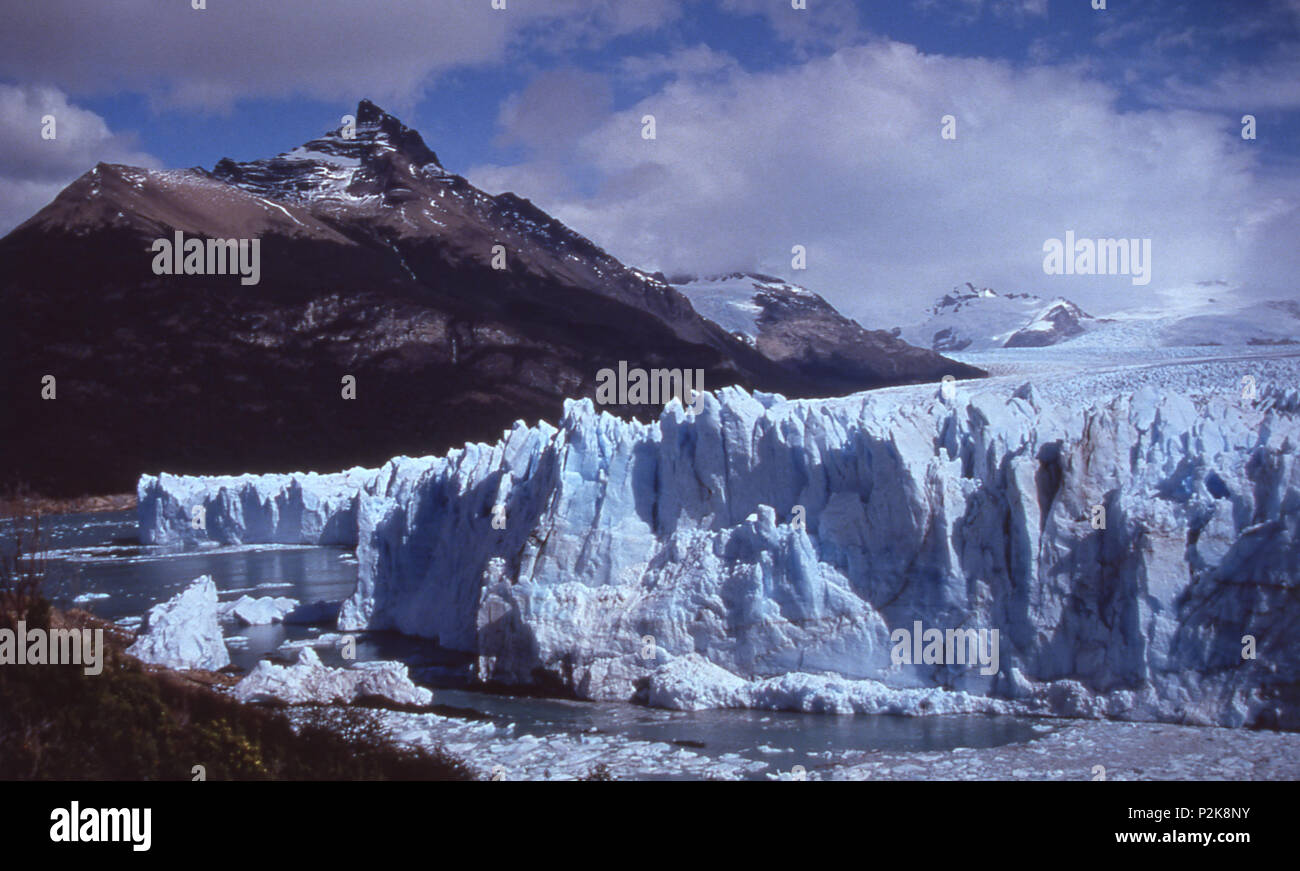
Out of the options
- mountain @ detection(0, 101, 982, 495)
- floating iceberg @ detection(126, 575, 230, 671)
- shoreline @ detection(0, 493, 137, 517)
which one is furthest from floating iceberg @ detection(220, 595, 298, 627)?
mountain @ detection(0, 101, 982, 495)

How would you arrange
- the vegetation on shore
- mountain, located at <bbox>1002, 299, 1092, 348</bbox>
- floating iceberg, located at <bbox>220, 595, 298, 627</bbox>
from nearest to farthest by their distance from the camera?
1. the vegetation on shore
2. floating iceberg, located at <bbox>220, 595, 298, 627</bbox>
3. mountain, located at <bbox>1002, 299, 1092, 348</bbox>

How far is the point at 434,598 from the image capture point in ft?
30.9

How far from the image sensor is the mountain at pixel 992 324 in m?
51.9

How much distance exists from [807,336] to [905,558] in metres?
44.4

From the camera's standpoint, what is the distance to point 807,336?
50.4 metres

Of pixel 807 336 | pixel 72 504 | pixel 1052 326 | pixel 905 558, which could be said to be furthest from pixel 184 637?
pixel 1052 326

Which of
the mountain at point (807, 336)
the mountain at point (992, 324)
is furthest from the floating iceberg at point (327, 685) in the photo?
the mountain at point (992, 324)

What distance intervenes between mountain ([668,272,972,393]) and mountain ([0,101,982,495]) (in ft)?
16.0

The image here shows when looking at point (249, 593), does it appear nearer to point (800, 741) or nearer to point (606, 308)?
point (800, 741)

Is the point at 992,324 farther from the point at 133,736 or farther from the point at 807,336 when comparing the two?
the point at 133,736

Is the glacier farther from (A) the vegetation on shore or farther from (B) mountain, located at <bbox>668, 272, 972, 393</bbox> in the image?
(B) mountain, located at <bbox>668, 272, 972, 393</bbox>

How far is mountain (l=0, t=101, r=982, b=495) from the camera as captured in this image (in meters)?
19.9

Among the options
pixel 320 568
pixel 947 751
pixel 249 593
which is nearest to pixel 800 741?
pixel 947 751
